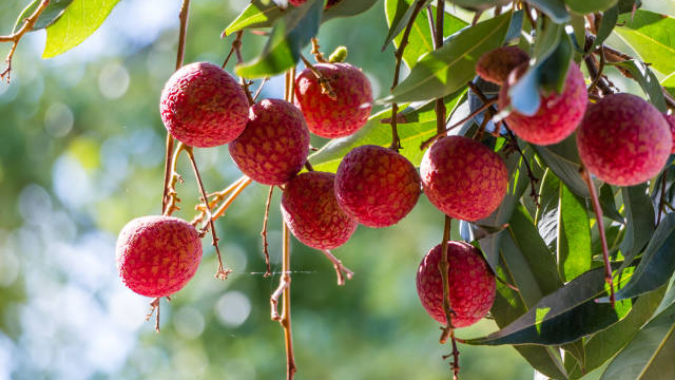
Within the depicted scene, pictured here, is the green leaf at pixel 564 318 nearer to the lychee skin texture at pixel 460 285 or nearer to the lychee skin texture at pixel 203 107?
the lychee skin texture at pixel 460 285

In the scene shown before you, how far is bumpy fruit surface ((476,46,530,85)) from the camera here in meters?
0.41

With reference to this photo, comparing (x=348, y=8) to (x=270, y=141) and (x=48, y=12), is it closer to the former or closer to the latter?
(x=270, y=141)

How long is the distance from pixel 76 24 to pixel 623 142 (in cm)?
53

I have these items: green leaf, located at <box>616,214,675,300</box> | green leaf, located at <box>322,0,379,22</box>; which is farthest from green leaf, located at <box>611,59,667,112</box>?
green leaf, located at <box>322,0,379,22</box>

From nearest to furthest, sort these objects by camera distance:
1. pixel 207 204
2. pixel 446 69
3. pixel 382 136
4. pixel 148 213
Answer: pixel 446 69, pixel 207 204, pixel 382 136, pixel 148 213

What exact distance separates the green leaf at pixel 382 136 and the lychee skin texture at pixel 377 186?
0.17m

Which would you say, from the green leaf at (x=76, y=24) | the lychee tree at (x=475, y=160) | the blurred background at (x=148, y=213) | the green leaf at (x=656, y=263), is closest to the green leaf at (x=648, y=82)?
the lychee tree at (x=475, y=160)

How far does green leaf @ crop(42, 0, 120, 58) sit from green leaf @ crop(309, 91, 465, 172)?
25 centimetres

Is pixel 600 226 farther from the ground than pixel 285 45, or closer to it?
closer to it

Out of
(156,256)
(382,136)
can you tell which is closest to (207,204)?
(156,256)

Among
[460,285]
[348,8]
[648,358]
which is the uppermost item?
[348,8]

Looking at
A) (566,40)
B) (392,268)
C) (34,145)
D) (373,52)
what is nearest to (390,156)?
(566,40)

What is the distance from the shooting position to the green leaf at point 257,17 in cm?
→ 60

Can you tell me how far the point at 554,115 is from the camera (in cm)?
39
